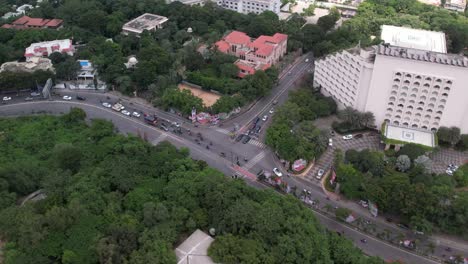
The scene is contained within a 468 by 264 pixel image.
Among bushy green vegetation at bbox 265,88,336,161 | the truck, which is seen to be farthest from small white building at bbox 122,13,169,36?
bushy green vegetation at bbox 265,88,336,161

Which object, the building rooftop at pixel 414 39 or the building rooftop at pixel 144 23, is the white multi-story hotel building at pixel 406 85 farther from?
the building rooftop at pixel 144 23

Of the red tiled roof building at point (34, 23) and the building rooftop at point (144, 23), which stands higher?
the building rooftop at point (144, 23)

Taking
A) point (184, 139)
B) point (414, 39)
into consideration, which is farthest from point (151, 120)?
point (414, 39)

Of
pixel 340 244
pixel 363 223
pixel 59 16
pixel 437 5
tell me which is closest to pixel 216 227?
pixel 340 244

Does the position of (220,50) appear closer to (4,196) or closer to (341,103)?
(341,103)

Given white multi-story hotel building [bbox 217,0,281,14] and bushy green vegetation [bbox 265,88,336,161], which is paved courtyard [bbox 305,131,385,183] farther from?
white multi-story hotel building [bbox 217,0,281,14]

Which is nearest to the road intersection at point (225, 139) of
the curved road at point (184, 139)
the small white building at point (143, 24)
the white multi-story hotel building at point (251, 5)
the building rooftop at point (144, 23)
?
the curved road at point (184, 139)
